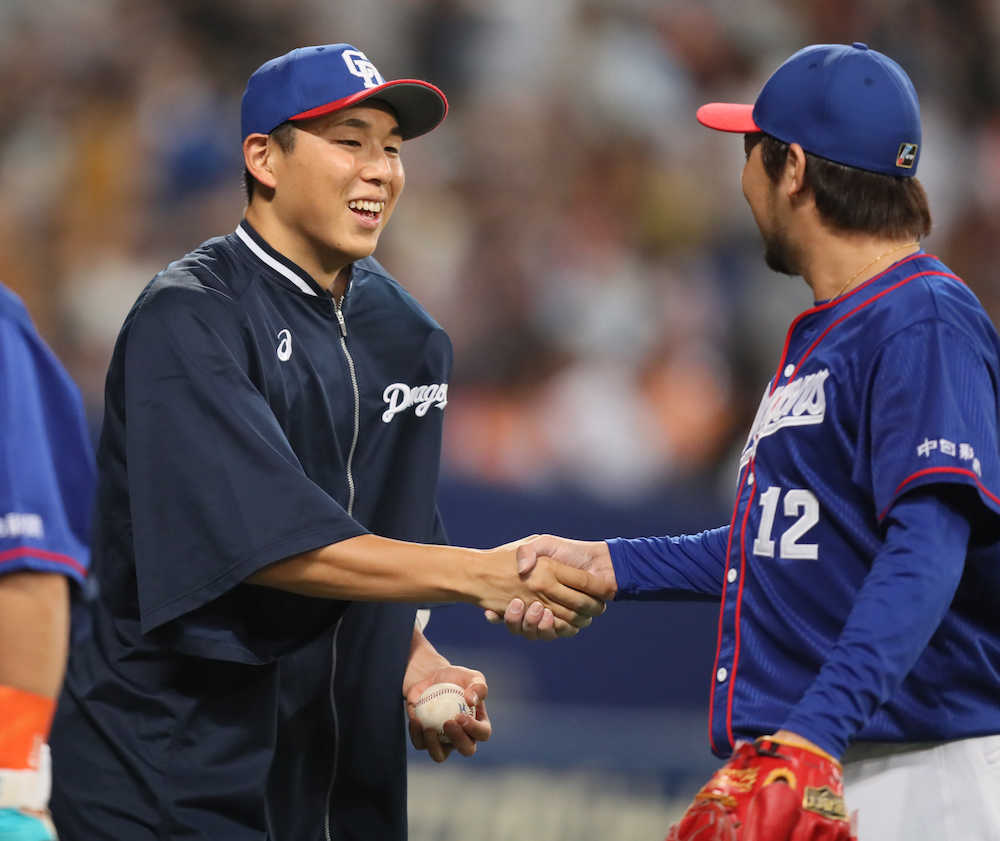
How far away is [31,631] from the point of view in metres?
2.40

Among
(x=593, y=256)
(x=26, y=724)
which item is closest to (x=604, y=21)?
(x=593, y=256)

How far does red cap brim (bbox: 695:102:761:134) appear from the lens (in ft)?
10.7

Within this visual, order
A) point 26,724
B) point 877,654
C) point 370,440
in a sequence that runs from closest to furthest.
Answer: point 26,724, point 877,654, point 370,440

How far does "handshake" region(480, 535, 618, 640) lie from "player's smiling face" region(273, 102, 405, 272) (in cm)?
82

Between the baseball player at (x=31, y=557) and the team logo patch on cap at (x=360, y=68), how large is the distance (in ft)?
4.16

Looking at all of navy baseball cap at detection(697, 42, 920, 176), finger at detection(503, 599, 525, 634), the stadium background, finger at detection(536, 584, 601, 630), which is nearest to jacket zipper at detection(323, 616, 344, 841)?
finger at detection(503, 599, 525, 634)

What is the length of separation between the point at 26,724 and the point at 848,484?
156 centimetres

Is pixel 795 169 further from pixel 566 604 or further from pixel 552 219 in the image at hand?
pixel 552 219

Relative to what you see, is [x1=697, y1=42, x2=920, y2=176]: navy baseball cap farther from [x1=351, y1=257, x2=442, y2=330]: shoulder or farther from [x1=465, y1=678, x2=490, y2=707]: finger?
[x1=465, y1=678, x2=490, y2=707]: finger

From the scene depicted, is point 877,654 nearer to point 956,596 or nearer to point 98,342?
point 956,596

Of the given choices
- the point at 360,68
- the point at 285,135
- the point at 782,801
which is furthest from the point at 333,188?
the point at 782,801

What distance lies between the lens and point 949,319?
9.14 ft

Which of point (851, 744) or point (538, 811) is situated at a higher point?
point (851, 744)

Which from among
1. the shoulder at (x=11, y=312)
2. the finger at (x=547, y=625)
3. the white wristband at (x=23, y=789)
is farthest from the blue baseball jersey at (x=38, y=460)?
the finger at (x=547, y=625)
